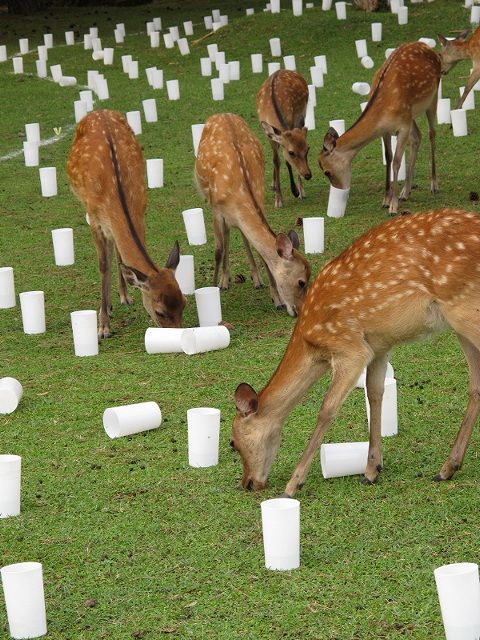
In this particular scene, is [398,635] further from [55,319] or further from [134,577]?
[55,319]

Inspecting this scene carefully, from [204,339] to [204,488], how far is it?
2.05m

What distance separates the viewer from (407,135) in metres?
10.3

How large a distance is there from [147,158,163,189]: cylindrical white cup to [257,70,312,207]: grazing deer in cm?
104

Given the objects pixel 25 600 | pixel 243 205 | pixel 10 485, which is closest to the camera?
pixel 25 600

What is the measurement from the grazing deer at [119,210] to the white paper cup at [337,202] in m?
2.22

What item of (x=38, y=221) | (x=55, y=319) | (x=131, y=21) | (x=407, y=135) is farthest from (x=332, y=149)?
(x=131, y=21)

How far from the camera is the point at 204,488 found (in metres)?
5.38

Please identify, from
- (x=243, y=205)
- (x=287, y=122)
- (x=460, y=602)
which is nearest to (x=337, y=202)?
(x=287, y=122)

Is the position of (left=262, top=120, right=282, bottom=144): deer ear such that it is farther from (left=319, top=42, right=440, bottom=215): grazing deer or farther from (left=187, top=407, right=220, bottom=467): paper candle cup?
(left=187, top=407, right=220, bottom=467): paper candle cup

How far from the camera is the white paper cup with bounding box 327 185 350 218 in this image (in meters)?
10.3

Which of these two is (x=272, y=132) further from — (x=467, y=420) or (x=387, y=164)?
(x=467, y=420)

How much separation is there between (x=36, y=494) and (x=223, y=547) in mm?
1025

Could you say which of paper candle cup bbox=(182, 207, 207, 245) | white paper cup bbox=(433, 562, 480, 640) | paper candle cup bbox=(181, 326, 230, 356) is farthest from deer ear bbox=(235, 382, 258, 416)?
paper candle cup bbox=(182, 207, 207, 245)

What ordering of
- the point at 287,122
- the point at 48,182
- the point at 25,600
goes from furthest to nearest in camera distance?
1. the point at 48,182
2. the point at 287,122
3. the point at 25,600
